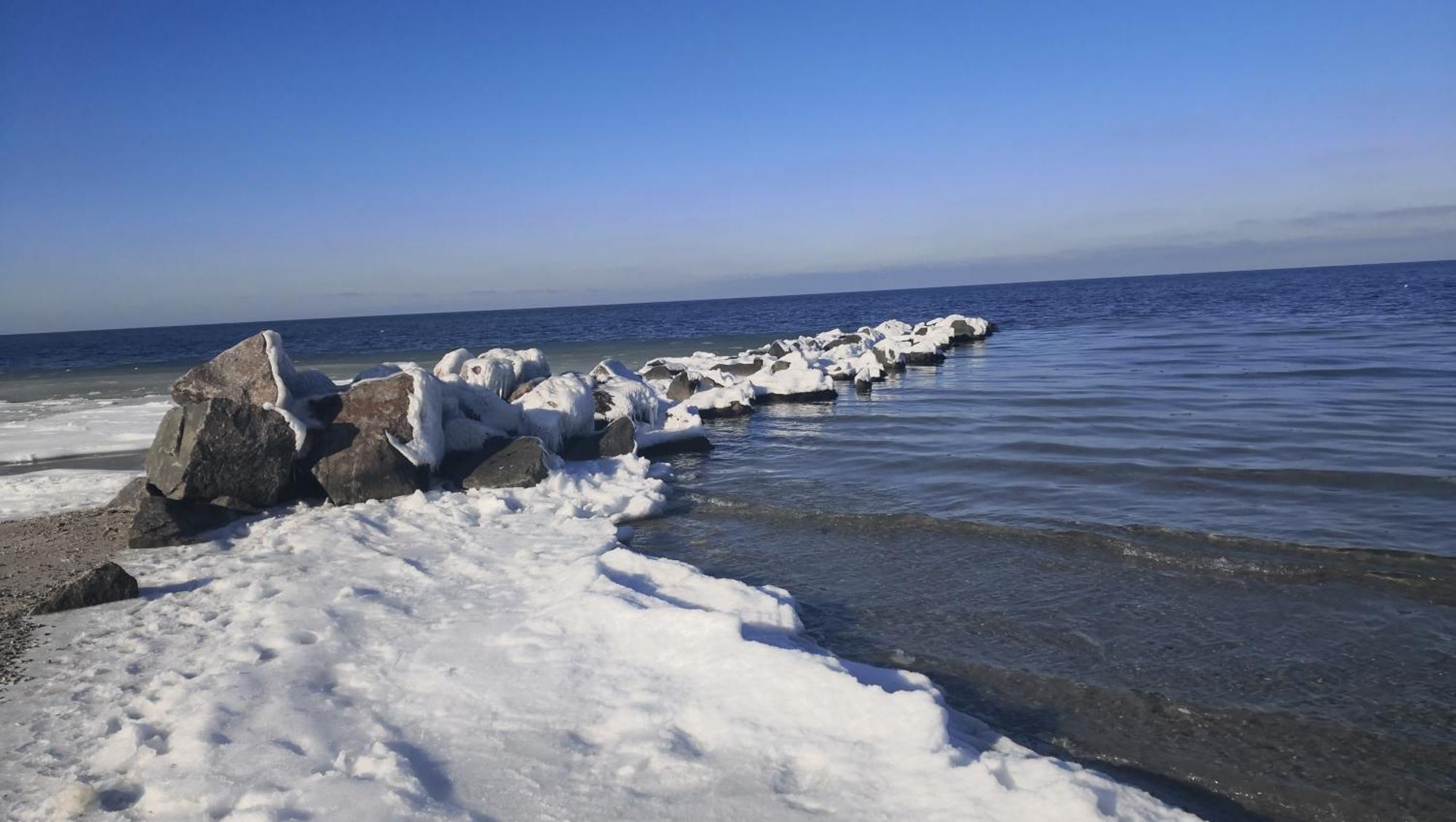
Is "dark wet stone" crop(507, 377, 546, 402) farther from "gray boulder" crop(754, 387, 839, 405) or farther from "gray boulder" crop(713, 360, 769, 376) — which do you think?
"gray boulder" crop(713, 360, 769, 376)

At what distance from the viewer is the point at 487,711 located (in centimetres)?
414

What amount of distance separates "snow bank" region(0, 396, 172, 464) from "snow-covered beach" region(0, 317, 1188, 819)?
8131mm

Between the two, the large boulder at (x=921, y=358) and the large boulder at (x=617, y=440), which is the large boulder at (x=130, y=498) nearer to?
the large boulder at (x=617, y=440)

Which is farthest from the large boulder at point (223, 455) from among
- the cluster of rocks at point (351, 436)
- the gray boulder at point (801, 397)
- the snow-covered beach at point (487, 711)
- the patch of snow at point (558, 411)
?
the gray boulder at point (801, 397)

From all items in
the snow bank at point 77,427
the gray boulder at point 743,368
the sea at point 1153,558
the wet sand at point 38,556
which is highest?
the gray boulder at point 743,368

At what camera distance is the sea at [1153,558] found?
4098 millimetres

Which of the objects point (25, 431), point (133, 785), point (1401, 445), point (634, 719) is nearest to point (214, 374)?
point (133, 785)

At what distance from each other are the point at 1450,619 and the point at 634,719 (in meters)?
5.24

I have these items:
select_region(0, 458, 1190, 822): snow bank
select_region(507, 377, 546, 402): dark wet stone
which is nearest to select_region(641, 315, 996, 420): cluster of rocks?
select_region(507, 377, 546, 402): dark wet stone

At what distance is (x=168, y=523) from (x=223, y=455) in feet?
2.84

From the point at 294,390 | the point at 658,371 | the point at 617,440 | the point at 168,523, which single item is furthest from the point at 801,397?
the point at 168,523

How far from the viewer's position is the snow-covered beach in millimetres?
3377

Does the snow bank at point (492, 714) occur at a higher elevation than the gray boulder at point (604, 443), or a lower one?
lower

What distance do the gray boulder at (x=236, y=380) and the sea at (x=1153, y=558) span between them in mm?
3545
